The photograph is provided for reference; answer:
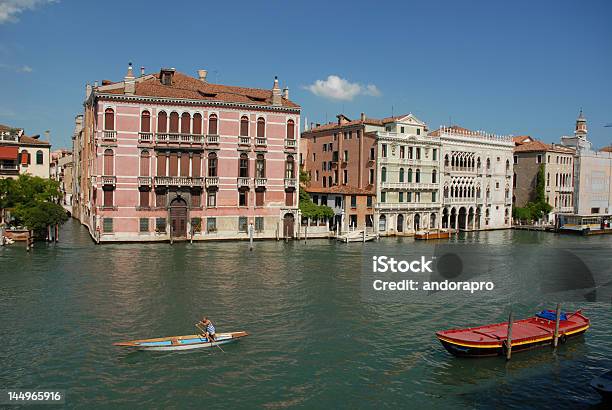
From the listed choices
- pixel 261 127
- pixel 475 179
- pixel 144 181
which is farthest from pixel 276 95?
pixel 475 179

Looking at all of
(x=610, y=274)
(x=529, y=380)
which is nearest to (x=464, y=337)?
(x=529, y=380)

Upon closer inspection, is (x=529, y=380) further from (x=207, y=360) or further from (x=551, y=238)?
(x=551, y=238)

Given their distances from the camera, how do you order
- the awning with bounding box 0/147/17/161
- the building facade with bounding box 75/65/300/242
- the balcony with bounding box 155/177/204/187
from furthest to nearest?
the awning with bounding box 0/147/17/161 → the balcony with bounding box 155/177/204/187 → the building facade with bounding box 75/65/300/242

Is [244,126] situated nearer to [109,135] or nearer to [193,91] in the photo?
[193,91]

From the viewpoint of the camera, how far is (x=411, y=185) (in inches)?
1980

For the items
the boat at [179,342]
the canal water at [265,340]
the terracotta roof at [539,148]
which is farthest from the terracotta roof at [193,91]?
the terracotta roof at [539,148]

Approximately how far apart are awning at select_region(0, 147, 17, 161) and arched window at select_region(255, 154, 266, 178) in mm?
19091

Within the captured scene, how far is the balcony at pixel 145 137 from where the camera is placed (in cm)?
3809

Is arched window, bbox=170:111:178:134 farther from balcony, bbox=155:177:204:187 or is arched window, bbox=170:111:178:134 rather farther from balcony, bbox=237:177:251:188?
balcony, bbox=237:177:251:188

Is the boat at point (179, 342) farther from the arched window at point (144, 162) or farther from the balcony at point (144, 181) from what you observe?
the arched window at point (144, 162)

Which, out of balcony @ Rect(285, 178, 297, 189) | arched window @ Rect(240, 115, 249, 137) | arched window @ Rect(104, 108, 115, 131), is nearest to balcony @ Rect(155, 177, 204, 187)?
arched window @ Rect(104, 108, 115, 131)

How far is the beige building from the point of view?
Answer: 6241 centimetres

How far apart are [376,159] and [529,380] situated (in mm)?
33368

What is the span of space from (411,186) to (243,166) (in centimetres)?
1652
